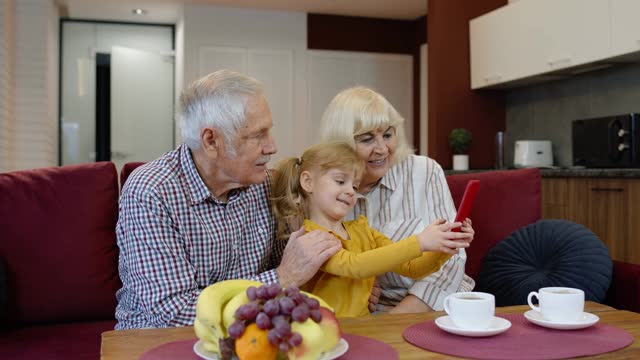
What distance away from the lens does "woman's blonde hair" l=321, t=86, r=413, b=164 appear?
2.01 metres

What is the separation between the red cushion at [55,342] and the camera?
A: 6.14 ft

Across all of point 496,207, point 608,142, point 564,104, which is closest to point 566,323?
point 496,207

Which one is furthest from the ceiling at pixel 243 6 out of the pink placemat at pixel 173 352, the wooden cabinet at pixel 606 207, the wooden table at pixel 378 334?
the pink placemat at pixel 173 352

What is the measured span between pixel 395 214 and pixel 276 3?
17.8ft

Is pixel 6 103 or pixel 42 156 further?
pixel 42 156

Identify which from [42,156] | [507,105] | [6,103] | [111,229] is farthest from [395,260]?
[42,156]

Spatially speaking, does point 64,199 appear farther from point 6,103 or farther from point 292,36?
point 292,36

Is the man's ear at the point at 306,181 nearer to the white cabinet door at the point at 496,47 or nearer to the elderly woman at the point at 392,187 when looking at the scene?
the elderly woman at the point at 392,187

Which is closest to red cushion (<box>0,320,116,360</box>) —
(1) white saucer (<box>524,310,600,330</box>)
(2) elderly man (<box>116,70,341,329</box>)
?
(2) elderly man (<box>116,70,341,329</box>)

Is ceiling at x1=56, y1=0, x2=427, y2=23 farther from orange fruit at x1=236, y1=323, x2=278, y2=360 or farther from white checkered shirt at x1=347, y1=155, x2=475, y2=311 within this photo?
orange fruit at x1=236, y1=323, x2=278, y2=360

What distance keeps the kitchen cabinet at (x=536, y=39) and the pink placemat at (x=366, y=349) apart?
11.3 feet

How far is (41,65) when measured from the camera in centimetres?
625

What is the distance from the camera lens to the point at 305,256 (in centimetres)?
159

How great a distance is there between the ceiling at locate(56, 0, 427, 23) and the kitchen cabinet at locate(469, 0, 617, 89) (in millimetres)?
1804
